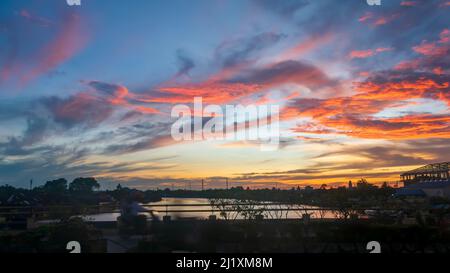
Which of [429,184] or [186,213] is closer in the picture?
[186,213]

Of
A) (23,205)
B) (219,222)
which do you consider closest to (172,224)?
(219,222)

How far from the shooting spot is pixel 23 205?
802 centimetres

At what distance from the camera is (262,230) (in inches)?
311

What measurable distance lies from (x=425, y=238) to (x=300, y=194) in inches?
242

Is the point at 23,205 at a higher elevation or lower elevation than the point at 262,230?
higher

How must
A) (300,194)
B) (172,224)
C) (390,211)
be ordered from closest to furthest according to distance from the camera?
(172,224) → (390,211) → (300,194)
